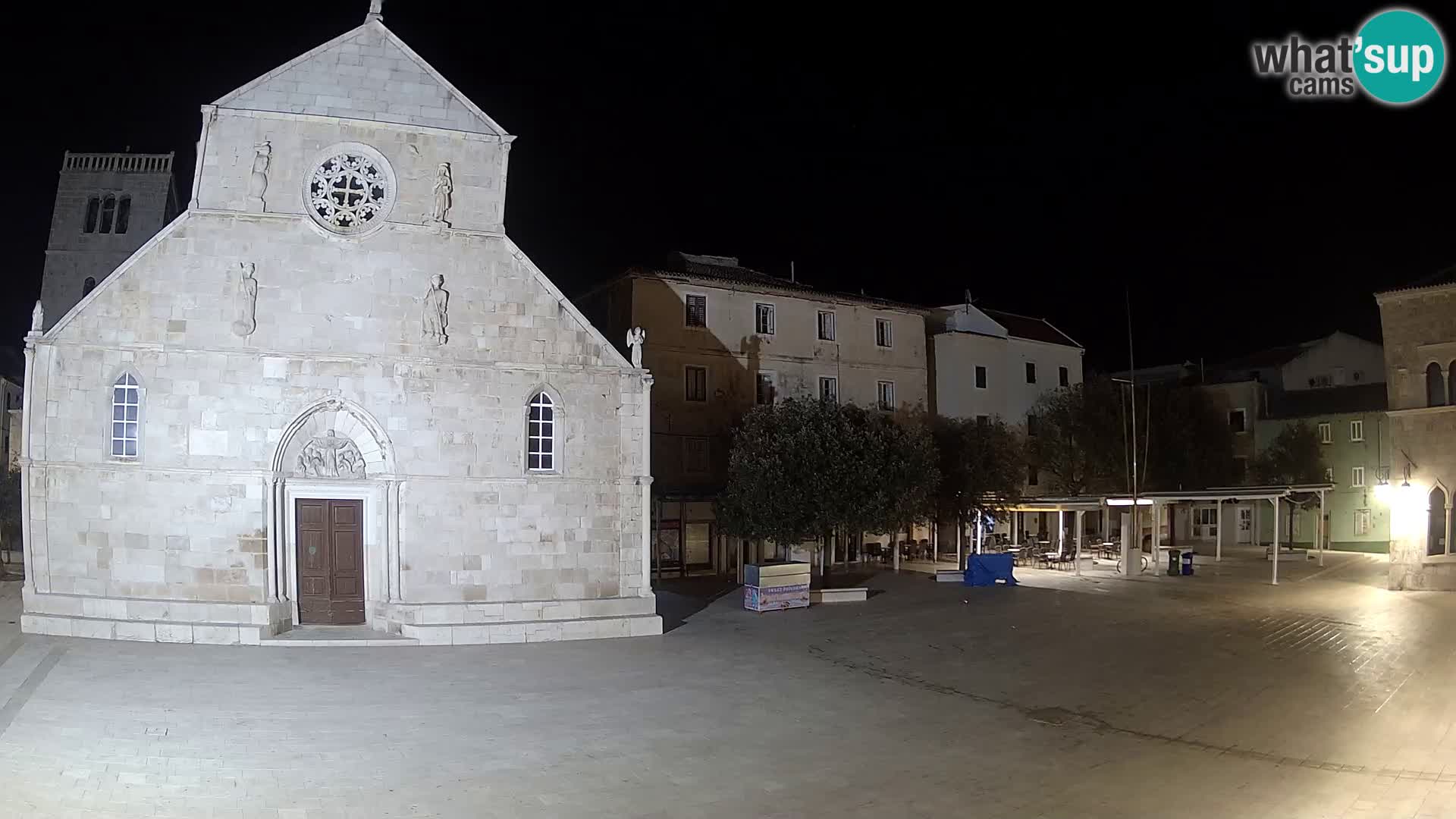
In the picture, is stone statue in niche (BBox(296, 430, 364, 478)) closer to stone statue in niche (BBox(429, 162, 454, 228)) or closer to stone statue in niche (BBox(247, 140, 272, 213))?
stone statue in niche (BBox(247, 140, 272, 213))

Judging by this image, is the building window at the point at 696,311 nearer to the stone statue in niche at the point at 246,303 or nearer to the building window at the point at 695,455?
the building window at the point at 695,455

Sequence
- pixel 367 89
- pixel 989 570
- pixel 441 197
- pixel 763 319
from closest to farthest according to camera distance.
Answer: pixel 367 89 < pixel 441 197 < pixel 989 570 < pixel 763 319

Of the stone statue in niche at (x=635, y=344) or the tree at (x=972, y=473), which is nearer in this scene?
the stone statue in niche at (x=635, y=344)

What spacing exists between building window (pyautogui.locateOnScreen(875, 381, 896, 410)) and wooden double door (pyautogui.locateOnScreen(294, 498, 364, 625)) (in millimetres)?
24789

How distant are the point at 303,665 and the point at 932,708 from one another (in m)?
10.6

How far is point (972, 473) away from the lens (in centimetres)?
3719

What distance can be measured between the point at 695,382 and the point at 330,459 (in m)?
17.3

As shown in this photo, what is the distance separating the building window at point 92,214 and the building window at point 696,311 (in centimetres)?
2890

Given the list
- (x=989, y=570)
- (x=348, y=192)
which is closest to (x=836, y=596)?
(x=989, y=570)

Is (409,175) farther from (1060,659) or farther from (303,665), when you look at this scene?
(1060,659)

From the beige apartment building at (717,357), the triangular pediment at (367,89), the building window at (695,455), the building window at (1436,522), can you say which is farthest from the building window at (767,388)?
the building window at (1436,522)

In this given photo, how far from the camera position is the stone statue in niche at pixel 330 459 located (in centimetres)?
1995

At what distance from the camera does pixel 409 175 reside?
2092cm

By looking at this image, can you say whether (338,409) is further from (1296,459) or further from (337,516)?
(1296,459)
